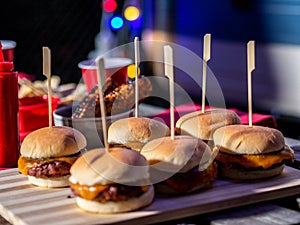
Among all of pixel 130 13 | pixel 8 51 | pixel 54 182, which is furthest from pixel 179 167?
pixel 130 13

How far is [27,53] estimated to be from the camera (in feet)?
24.5

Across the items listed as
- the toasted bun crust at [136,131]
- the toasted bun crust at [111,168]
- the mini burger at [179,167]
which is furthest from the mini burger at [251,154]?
the toasted bun crust at [111,168]

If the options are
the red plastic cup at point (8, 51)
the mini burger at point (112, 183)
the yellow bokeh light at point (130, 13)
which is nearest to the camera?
the mini burger at point (112, 183)

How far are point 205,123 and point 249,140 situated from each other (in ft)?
0.72

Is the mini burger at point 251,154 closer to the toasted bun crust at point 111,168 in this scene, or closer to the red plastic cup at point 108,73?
the toasted bun crust at point 111,168

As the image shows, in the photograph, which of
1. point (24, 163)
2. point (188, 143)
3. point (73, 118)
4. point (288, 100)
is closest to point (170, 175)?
point (188, 143)

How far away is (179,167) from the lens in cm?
203

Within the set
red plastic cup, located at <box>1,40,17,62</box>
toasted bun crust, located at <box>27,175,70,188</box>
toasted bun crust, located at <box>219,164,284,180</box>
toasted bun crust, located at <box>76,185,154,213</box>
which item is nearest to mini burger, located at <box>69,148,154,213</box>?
toasted bun crust, located at <box>76,185,154,213</box>

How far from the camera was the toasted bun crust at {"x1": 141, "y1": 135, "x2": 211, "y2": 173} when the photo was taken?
79.9 inches

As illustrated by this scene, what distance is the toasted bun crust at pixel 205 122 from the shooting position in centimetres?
232

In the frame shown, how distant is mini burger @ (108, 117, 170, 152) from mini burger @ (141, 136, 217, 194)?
21cm

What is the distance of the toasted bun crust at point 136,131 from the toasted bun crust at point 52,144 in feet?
0.41

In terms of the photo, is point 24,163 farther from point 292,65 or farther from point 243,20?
point 243,20

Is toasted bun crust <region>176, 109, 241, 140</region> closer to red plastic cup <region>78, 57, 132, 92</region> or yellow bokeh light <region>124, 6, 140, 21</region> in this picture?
red plastic cup <region>78, 57, 132, 92</region>
